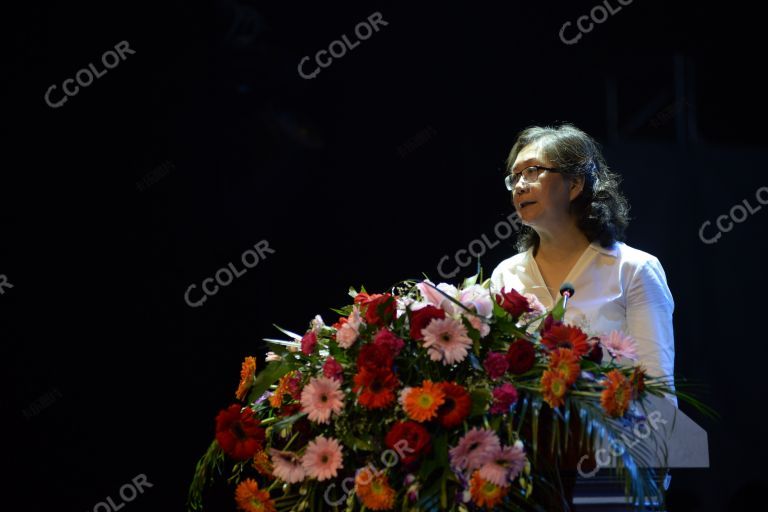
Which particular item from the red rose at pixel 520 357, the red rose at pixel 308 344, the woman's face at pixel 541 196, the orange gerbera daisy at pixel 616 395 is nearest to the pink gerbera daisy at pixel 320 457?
the red rose at pixel 308 344

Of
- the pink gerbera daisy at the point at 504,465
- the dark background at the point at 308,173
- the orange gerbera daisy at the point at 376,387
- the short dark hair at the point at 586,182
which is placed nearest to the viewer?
the pink gerbera daisy at the point at 504,465

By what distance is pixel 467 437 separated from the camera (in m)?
1.27

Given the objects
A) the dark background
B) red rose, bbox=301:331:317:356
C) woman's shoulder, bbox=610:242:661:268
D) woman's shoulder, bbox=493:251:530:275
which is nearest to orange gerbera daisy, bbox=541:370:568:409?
red rose, bbox=301:331:317:356

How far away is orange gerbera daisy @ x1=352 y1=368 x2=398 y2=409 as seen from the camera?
1.32 m

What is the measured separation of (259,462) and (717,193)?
100 inches

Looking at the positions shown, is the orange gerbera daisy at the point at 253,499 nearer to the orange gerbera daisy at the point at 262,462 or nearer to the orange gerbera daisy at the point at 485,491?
the orange gerbera daisy at the point at 262,462

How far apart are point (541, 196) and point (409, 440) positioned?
43.7 inches

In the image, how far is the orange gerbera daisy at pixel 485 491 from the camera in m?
1.22

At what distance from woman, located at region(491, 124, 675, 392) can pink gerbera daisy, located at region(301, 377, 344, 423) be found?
0.83 meters

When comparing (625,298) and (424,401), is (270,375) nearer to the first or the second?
(424,401)

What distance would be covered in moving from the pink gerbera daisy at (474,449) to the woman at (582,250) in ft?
2.63

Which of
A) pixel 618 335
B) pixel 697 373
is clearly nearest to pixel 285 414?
pixel 618 335

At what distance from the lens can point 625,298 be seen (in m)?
2.12

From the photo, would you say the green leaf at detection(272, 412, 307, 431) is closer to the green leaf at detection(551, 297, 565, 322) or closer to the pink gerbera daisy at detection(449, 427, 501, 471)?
the pink gerbera daisy at detection(449, 427, 501, 471)
